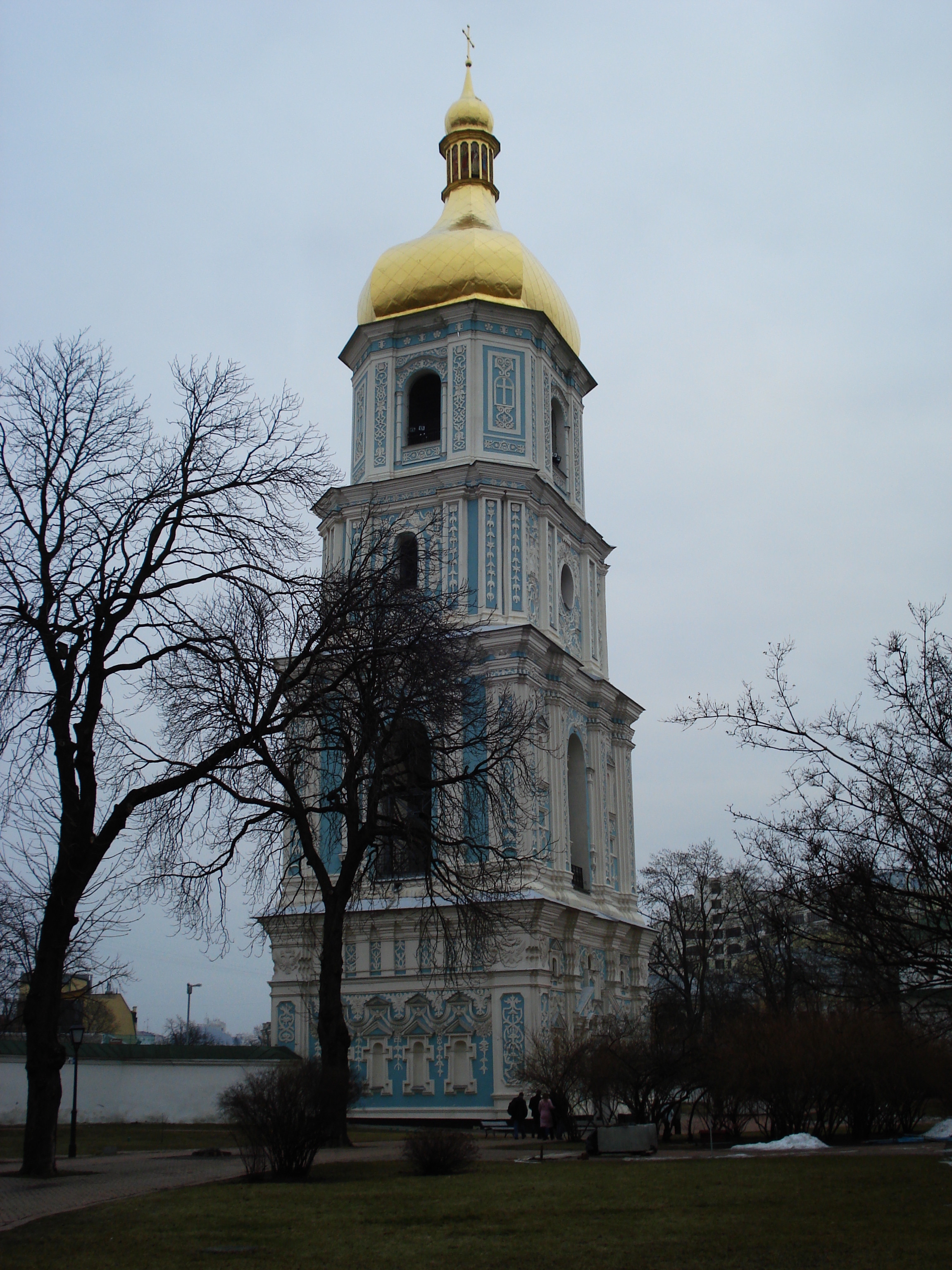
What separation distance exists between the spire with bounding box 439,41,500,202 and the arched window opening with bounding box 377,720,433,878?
20438 mm

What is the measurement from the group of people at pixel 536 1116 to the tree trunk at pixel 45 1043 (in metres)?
7.63

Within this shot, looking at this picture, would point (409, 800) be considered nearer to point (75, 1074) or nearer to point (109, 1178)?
point (109, 1178)

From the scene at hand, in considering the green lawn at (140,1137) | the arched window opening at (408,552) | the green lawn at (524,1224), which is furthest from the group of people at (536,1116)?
the arched window opening at (408,552)

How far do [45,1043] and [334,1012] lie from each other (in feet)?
13.6

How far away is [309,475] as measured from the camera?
14344mm

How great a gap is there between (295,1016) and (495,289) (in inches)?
659

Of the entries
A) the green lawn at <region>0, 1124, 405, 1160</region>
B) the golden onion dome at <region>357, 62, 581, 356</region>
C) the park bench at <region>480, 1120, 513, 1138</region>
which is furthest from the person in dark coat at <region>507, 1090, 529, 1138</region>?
the golden onion dome at <region>357, 62, 581, 356</region>

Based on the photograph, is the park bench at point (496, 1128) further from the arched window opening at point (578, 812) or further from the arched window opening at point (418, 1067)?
the arched window opening at point (578, 812)

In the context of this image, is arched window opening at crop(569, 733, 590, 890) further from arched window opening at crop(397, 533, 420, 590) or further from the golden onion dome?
the golden onion dome

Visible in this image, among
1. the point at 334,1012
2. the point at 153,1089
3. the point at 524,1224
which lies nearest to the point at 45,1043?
the point at 334,1012

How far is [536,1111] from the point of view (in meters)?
19.6

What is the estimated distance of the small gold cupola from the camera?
32.9 m

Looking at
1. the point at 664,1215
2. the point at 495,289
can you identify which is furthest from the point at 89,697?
the point at 495,289

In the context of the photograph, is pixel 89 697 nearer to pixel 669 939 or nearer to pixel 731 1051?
pixel 731 1051
